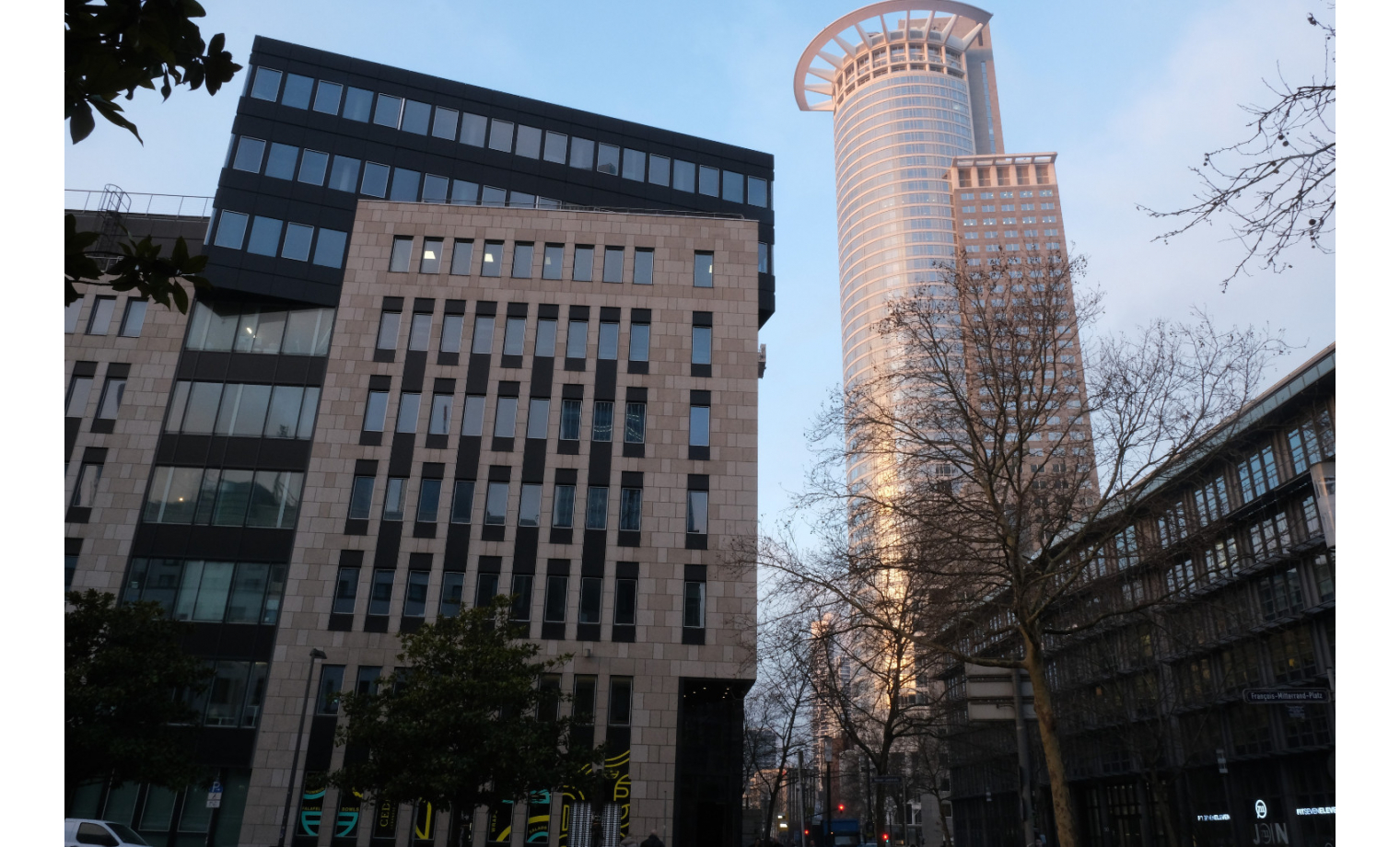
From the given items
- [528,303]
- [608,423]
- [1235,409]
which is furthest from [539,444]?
[1235,409]

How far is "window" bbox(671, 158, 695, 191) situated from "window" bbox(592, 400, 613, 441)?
14673mm

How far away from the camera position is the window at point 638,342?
1655 inches

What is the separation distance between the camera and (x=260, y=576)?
3772 cm

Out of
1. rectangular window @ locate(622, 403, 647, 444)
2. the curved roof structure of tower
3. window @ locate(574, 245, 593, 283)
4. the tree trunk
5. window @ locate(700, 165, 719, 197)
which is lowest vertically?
the tree trunk

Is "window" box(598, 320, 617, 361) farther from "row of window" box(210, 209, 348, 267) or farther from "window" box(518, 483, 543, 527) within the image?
"row of window" box(210, 209, 348, 267)

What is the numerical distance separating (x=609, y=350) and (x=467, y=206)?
10.1m

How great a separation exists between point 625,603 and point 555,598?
288 centimetres

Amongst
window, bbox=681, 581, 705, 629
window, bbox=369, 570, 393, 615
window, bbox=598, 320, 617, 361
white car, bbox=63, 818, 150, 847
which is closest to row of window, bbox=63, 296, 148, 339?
window, bbox=369, 570, 393, 615

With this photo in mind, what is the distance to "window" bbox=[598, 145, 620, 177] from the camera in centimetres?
4862

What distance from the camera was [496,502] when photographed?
128ft

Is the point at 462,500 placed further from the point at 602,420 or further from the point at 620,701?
the point at 620,701

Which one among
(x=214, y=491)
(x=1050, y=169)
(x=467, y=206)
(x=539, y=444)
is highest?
(x=1050, y=169)

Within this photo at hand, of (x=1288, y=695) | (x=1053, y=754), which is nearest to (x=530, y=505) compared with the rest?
(x=1053, y=754)

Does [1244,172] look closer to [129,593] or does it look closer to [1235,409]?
[1235,409]
